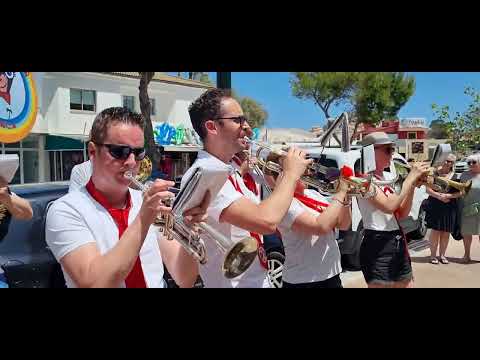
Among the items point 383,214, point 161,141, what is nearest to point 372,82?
point 161,141

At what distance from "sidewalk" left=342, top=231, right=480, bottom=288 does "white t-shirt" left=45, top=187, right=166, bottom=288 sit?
3631 mm

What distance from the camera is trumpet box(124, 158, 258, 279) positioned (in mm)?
1563

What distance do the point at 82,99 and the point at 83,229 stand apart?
59.7 ft

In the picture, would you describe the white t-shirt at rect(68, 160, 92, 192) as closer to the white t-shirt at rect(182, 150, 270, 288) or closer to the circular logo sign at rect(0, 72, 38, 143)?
the white t-shirt at rect(182, 150, 270, 288)

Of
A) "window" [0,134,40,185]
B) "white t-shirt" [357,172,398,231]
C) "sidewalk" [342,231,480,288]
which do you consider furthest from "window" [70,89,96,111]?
"white t-shirt" [357,172,398,231]

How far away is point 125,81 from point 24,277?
668 inches

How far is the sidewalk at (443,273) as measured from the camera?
5270 millimetres

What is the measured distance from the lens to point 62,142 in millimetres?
17344

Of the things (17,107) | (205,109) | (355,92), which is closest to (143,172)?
(205,109)

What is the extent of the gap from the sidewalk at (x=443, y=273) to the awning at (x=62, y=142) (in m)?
13.6

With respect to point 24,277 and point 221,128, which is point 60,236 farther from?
point 24,277

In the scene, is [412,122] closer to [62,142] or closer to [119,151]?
[62,142]

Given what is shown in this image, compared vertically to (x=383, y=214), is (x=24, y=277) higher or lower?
lower
